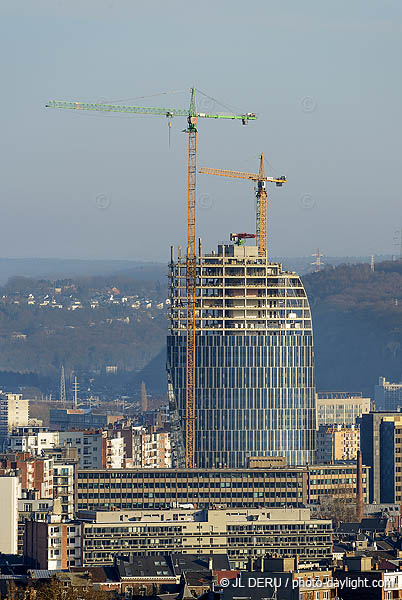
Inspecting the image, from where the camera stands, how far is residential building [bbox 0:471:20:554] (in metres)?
140

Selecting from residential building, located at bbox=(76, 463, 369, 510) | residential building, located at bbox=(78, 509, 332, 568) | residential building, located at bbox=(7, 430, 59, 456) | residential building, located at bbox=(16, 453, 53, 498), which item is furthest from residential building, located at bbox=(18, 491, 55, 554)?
residential building, located at bbox=(7, 430, 59, 456)

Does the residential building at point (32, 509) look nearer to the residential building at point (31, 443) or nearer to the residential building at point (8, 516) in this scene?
the residential building at point (8, 516)

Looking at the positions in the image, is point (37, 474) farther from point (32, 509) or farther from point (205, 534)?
point (205, 534)

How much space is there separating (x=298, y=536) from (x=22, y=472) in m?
25.6

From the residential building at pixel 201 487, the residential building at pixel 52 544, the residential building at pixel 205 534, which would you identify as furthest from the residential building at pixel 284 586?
the residential building at pixel 201 487

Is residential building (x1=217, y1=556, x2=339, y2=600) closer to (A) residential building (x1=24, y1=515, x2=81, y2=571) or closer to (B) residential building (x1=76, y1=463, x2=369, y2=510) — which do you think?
(A) residential building (x1=24, y1=515, x2=81, y2=571)

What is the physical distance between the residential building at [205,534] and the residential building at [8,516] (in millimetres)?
3958

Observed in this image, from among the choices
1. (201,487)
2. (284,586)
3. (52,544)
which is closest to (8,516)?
(52,544)

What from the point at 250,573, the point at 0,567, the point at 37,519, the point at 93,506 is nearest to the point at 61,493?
the point at 93,506

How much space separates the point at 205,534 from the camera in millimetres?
144500

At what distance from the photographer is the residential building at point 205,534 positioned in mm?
140375

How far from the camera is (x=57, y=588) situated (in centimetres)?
9431

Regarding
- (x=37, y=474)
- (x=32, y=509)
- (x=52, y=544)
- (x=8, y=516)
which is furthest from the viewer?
(x=37, y=474)

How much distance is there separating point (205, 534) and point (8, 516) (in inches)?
437
